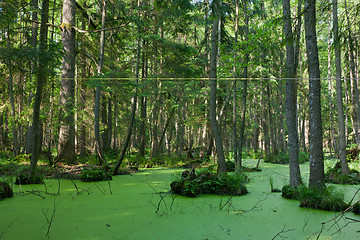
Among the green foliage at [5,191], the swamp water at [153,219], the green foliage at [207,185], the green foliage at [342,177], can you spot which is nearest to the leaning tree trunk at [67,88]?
the swamp water at [153,219]

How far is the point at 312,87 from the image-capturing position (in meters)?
4.90

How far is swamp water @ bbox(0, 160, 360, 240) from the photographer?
2.83m

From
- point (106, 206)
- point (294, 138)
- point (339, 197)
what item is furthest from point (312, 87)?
point (106, 206)

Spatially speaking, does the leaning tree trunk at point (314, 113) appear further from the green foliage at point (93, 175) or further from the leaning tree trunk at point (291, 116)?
the green foliage at point (93, 175)

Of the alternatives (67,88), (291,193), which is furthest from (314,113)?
(67,88)

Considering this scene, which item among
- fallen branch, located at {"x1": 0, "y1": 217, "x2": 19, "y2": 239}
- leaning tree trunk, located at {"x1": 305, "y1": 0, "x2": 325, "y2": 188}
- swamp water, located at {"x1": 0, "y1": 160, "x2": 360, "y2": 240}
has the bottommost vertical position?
swamp water, located at {"x1": 0, "y1": 160, "x2": 360, "y2": 240}

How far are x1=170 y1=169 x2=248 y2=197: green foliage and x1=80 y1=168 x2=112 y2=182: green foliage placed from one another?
255 cm

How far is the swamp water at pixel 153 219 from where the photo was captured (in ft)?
9.28

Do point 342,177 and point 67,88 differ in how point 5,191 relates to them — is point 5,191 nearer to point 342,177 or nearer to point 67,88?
point 67,88

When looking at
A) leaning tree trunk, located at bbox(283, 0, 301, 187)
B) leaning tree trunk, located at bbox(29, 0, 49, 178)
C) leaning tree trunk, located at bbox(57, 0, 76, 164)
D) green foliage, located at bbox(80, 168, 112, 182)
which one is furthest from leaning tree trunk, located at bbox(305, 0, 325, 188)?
leaning tree trunk, located at bbox(57, 0, 76, 164)

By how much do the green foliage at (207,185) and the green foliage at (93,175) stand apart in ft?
8.35

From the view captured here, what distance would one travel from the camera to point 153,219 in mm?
3379

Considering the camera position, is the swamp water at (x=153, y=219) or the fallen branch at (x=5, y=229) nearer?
the fallen branch at (x=5, y=229)

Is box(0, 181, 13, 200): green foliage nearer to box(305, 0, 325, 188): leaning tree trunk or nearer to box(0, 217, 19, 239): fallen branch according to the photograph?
box(0, 217, 19, 239): fallen branch
